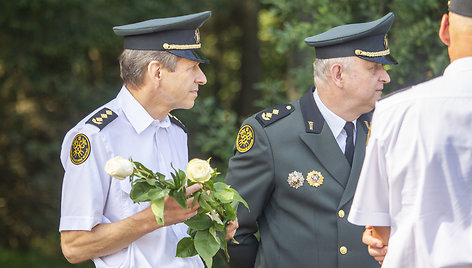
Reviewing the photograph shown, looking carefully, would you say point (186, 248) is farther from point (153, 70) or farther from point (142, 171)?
point (153, 70)

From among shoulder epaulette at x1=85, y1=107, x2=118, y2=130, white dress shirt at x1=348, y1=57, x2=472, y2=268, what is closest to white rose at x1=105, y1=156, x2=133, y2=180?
shoulder epaulette at x1=85, y1=107, x2=118, y2=130

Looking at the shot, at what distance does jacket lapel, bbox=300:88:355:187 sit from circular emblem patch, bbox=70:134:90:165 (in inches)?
42.5

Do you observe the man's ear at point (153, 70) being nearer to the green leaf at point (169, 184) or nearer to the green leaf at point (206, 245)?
the green leaf at point (169, 184)

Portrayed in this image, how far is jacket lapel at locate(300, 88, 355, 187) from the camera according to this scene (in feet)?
10.3

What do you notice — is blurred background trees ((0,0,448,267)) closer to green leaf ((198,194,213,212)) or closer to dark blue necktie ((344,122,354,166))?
dark blue necktie ((344,122,354,166))

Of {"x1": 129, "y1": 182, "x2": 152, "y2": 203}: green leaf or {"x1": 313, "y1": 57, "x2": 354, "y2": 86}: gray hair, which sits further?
{"x1": 313, "y1": 57, "x2": 354, "y2": 86}: gray hair

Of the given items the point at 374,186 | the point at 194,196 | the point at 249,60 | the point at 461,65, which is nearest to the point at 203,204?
the point at 194,196

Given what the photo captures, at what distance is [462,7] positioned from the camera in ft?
6.88

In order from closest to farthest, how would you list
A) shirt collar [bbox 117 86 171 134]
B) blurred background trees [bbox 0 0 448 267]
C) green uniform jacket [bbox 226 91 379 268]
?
shirt collar [bbox 117 86 171 134] → green uniform jacket [bbox 226 91 379 268] → blurred background trees [bbox 0 0 448 267]

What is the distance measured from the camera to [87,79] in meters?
9.45

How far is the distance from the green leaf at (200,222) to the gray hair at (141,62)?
25.3 inches

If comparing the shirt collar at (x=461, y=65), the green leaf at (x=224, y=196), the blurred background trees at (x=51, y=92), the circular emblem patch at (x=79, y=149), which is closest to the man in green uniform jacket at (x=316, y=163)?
the green leaf at (x=224, y=196)

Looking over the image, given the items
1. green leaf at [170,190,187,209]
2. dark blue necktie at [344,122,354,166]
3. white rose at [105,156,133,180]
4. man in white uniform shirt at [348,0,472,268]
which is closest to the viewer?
man in white uniform shirt at [348,0,472,268]

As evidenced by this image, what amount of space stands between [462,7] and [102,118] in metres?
1.43
